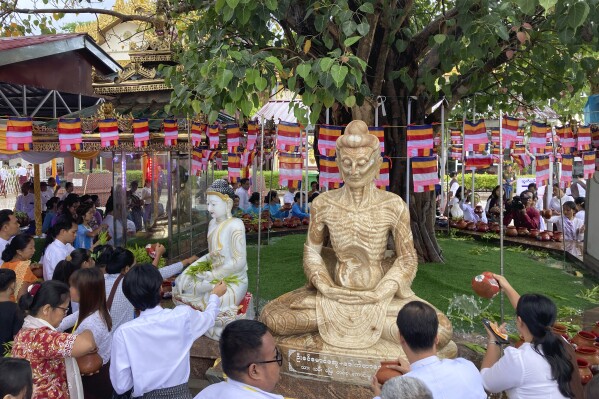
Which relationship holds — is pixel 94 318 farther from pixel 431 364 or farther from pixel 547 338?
pixel 547 338

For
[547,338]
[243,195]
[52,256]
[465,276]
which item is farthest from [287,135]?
[243,195]

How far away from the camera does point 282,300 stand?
5414 mm

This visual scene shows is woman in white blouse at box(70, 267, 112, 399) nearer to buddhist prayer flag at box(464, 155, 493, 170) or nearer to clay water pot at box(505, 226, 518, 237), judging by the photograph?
buddhist prayer flag at box(464, 155, 493, 170)

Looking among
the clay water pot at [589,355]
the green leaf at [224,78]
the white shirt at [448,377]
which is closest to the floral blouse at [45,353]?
the white shirt at [448,377]

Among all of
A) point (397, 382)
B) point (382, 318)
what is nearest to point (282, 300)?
point (382, 318)

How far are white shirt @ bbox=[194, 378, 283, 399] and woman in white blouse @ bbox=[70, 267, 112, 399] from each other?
1709 millimetres

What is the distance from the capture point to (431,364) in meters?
2.72

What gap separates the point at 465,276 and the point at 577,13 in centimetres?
483

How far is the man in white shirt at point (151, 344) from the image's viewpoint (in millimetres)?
3227

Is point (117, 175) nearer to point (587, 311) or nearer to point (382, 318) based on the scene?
point (382, 318)

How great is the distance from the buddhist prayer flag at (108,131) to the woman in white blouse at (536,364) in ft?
24.3

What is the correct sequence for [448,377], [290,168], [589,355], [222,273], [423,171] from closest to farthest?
[448,377]
[589,355]
[222,273]
[423,171]
[290,168]

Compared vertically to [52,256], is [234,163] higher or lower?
higher

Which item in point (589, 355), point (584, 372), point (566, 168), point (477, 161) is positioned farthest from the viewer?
point (477, 161)
